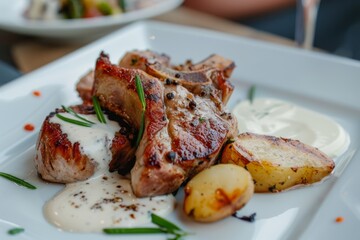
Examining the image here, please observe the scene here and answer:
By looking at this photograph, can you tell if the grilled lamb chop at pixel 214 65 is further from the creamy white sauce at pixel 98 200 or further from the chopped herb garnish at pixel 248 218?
the chopped herb garnish at pixel 248 218

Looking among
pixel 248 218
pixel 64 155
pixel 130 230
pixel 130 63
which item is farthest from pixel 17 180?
pixel 248 218

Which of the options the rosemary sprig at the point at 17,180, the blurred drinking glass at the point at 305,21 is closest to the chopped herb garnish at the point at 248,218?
the rosemary sprig at the point at 17,180

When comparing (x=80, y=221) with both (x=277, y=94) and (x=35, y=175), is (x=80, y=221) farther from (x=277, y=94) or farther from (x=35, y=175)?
(x=277, y=94)

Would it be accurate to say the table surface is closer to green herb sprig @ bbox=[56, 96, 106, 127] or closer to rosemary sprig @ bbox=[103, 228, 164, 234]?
green herb sprig @ bbox=[56, 96, 106, 127]

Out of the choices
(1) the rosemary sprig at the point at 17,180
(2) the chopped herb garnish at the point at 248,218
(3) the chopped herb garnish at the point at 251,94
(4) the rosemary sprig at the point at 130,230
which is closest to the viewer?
(4) the rosemary sprig at the point at 130,230

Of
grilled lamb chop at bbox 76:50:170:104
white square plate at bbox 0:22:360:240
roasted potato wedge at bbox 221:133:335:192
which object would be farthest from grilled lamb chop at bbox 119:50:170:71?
roasted potato wedge at bbox 221:133:335:192
